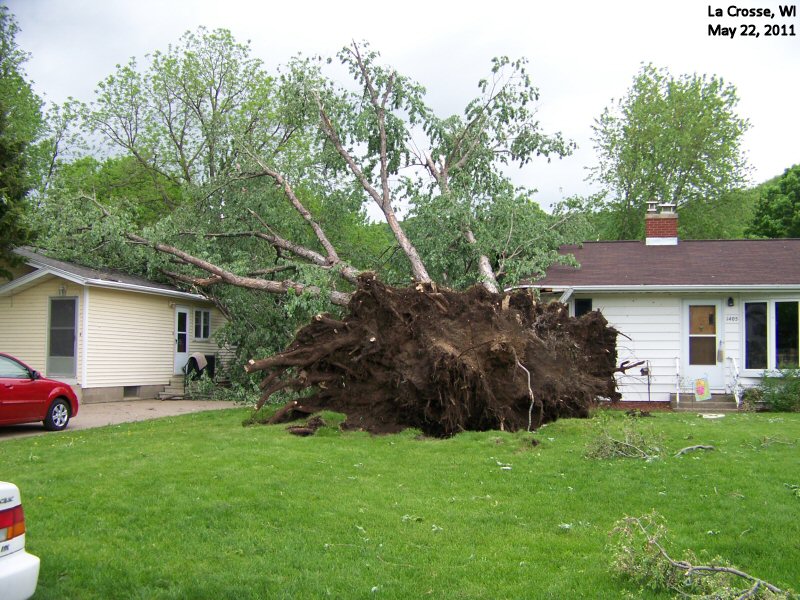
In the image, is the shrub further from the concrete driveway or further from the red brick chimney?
the concrete driveway

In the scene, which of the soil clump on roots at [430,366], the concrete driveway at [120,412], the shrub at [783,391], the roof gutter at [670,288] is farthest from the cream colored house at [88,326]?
the shrub at [783,391]

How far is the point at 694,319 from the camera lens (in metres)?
15.7

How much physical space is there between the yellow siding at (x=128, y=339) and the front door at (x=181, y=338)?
0.26 metres

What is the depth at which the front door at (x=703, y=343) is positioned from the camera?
609 inches

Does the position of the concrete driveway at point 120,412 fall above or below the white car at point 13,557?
below

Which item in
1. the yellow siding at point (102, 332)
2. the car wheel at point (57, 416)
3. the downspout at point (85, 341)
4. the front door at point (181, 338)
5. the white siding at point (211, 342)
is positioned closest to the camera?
the car wheel at point (57, 416)

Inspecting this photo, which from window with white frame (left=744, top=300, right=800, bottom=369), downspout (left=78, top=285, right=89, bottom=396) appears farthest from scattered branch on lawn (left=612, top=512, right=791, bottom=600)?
Answer: downspout (left=78, top=285, right=89, bottom=396)

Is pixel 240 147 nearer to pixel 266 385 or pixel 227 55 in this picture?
pixel 266 385

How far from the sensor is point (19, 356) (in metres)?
17.9

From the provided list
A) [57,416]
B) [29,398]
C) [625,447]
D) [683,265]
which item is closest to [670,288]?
[683,265]

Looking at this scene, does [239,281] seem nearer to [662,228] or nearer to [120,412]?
[120,412]

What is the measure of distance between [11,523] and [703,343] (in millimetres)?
14578

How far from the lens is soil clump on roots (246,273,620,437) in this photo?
34.7 feet

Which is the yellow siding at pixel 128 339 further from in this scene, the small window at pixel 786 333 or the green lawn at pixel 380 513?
the small window at pixel 786 333
